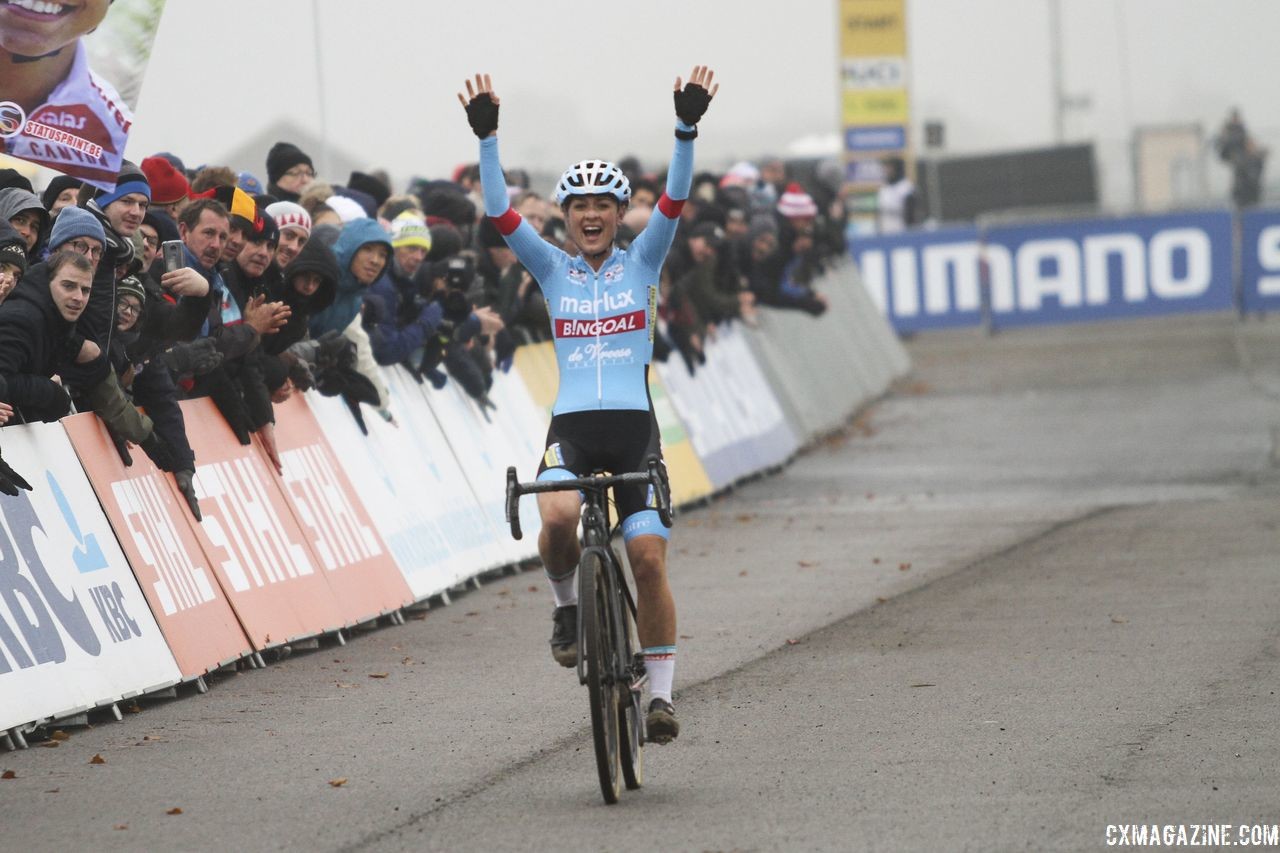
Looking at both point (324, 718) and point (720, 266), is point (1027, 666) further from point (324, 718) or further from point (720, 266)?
point (720, 266)

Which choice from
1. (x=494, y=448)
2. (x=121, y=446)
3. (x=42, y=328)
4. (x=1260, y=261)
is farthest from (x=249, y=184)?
(x=1260, y=261)

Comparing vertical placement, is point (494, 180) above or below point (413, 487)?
above

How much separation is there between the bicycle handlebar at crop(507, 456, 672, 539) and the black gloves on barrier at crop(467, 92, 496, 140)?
141 centimetres

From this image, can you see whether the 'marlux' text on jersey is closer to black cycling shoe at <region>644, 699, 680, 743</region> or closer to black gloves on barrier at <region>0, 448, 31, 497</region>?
black cycling shoe at <region>644, 699, 680, 743</region>

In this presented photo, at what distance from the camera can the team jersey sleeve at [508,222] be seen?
27.4 ft

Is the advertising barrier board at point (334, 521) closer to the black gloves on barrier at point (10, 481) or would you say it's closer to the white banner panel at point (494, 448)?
the white banner panel at point (494, 448)

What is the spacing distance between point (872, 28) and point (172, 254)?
98.9ft

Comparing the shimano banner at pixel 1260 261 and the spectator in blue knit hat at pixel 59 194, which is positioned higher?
the spectator in blue knit hat at pixel 59 194

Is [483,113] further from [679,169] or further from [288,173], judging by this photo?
[288,173]

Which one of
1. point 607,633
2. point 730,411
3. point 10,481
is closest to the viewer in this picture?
point 607,633

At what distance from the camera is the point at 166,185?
1183 cm


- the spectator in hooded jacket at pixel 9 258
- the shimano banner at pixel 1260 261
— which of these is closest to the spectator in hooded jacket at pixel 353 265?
the spectator in hooded jacket at pixel 9 258

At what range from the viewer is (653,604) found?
8.05 metres

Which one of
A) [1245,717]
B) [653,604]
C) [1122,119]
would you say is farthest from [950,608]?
[1122,119]
